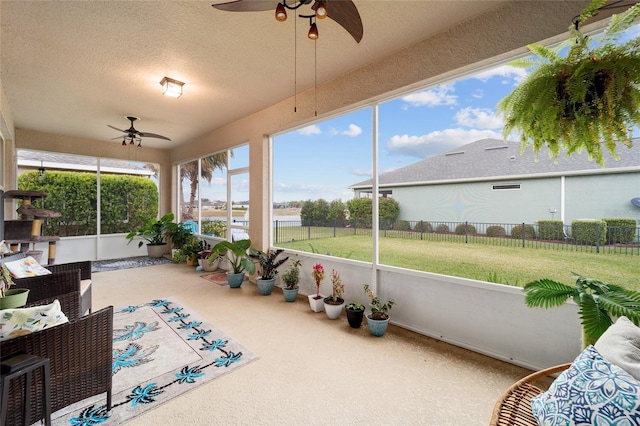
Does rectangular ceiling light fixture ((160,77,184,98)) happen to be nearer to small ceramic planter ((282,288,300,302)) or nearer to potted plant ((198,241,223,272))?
small ceramic planter ((282,288,300,302))

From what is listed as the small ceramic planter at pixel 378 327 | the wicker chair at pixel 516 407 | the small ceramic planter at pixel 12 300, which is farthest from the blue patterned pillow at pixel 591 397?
the small ceramic planter at pixel 12 300

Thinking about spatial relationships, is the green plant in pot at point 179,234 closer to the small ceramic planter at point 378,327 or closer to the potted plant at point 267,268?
the potted plant at point 267,268

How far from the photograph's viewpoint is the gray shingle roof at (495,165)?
6.35 feet

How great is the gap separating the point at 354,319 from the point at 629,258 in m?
2.21

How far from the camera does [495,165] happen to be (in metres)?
2.45

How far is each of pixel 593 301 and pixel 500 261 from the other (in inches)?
41.9

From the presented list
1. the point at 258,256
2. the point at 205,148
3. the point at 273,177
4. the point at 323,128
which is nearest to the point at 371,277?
the point at 258,256

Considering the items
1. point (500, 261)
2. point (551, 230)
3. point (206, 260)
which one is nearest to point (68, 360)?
point (500, 261)

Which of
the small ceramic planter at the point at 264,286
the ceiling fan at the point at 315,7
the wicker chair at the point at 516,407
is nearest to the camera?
the wicker chair at the point at 516,407

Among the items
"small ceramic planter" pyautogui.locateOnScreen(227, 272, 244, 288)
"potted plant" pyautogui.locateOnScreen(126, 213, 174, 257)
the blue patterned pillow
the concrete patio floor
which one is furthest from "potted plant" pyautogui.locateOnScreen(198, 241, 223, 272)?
the blue patterned pillow

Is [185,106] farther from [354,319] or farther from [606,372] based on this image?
[606,372]

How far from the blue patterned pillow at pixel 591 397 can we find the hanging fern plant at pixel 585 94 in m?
1.06

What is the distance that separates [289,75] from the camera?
3400 mm

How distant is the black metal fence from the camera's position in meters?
1.98
